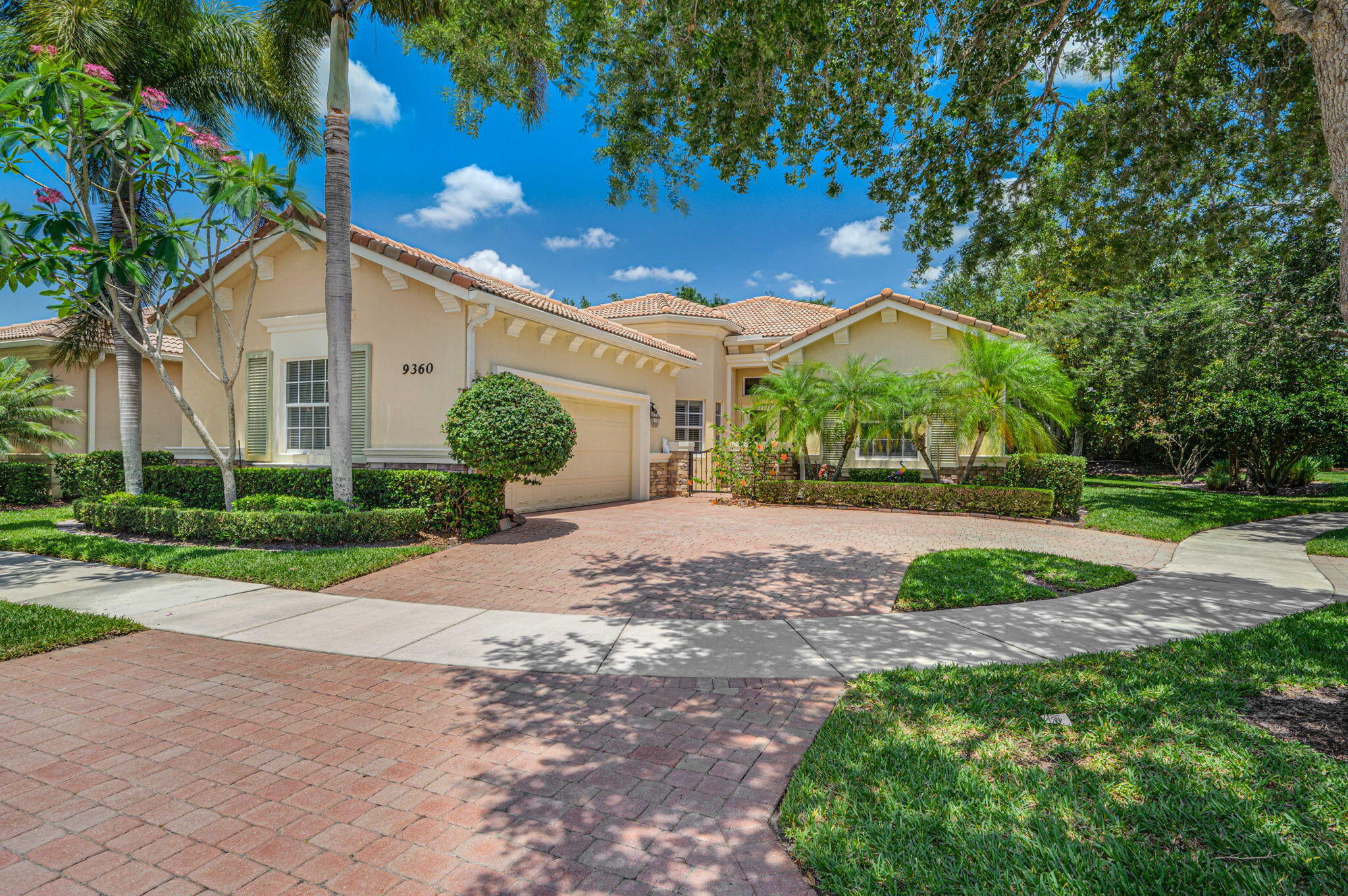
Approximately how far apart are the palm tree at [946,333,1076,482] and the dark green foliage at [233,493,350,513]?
1212 centimetres

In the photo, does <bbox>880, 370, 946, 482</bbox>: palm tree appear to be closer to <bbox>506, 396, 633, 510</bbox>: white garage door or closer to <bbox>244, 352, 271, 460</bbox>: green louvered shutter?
<bbox>506, 396, 633, 510</bbox>: white garage door

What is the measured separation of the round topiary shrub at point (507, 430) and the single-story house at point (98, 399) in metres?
10.5

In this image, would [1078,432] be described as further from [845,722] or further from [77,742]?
[77,742]

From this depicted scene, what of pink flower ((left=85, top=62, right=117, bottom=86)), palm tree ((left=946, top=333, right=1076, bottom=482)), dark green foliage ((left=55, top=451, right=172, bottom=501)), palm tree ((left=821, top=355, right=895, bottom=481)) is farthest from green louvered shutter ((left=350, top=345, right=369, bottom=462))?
palm tree ((left=946, top=333, right=1076, bottom=482))

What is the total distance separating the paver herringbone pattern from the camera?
7.89 ft

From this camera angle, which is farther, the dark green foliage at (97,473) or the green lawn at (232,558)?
the dark green foliage at (97,473)

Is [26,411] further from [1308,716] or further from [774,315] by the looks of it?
[1308,716]

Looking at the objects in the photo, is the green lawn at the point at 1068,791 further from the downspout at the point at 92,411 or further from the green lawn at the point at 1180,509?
the downspout at the point at 92,411

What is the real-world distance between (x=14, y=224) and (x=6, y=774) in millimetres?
8151

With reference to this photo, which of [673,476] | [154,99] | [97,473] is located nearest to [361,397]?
[154,99]

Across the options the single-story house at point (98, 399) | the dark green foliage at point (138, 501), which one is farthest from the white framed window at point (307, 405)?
the single-story house at point (98, 399)

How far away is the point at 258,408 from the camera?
1252 centimetres

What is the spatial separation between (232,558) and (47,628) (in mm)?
2699

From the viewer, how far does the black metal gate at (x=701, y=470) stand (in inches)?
708
